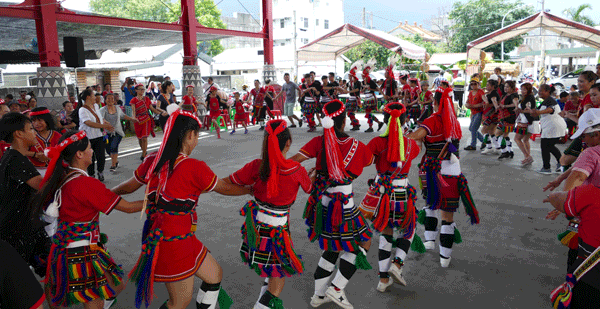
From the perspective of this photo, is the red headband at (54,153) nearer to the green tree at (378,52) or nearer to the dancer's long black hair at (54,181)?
the dancer's long black hair at (54,181)

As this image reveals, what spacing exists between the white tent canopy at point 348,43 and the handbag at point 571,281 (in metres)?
15.1

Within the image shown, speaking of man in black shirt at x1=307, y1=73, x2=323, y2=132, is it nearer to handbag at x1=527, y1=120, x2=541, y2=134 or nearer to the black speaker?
handbag at x1=527, y1=120, x2=541, y2=134

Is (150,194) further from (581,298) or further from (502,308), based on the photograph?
(502,308)

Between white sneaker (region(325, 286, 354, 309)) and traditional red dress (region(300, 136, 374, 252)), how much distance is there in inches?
12.2

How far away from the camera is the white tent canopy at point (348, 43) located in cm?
1711

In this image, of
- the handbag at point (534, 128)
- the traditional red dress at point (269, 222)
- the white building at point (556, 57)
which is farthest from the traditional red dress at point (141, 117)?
the white building at point (556, 57)

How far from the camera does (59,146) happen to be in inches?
90.9

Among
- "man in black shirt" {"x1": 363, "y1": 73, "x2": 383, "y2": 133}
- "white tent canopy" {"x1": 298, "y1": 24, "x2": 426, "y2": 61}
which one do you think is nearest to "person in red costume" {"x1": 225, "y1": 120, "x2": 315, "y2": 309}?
"man in black shirt" {"x1": 363, "y1": 73, "x2": 383, "y2": 133}

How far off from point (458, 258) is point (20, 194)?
11.7 ft

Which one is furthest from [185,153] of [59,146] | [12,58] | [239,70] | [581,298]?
[239,70]

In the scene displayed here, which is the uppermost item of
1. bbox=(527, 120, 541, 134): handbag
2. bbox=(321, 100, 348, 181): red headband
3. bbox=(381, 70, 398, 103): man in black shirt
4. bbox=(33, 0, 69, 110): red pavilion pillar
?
bbox=(33, 0, 69, 110): red pavilion pillar

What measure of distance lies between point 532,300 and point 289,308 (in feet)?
5.88

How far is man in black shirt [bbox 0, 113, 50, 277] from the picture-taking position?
275 centimetres

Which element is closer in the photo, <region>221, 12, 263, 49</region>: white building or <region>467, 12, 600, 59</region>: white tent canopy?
<region>467, 12, 600, 59</region>: white tent canopy
